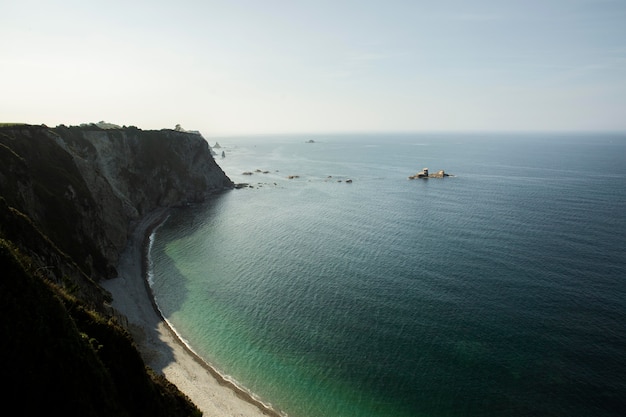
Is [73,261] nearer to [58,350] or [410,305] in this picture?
[58,350]

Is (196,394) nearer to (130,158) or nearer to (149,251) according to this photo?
(149,251)

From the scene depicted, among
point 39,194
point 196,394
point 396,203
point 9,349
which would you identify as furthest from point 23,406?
point 396,203

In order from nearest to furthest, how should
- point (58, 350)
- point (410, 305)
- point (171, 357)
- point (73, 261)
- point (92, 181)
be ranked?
point (58, 350)
point (171, 357)
point (73, 261)
point (410, 305)
point (92, 181)

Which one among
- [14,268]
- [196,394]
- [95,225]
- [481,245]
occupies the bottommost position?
[196,394]

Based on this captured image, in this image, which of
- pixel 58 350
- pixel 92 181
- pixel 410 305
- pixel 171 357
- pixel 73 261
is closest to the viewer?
pixel 58 350

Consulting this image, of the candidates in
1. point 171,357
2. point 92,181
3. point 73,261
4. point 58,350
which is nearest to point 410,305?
point 171,357

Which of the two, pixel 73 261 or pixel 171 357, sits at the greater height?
pixel 73 261
